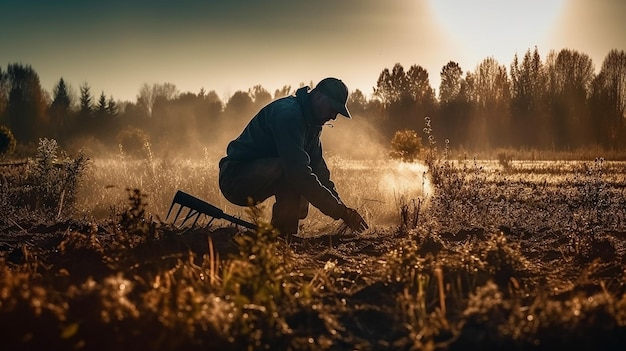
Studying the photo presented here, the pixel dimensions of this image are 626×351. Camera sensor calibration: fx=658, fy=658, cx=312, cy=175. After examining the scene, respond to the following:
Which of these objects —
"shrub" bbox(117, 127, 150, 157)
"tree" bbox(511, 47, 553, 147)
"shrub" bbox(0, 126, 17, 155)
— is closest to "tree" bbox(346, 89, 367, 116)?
"tree" bbox(511, 47, 553, 147)

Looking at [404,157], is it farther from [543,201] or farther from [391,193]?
[543,201]

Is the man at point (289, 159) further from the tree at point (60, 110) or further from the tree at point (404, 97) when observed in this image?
the tree at point (60, 110)

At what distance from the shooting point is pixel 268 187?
20.5ft

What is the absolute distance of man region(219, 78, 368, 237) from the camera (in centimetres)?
556

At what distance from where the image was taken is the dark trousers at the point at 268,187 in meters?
6.11

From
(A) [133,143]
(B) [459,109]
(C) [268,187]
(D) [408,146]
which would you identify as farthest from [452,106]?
(C) [268,187]

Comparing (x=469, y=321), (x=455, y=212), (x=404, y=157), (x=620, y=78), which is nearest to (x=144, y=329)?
(x=469, y=321)

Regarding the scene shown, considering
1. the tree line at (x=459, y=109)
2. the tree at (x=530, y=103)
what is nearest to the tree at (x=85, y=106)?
the tree line at (x=459, y=109)

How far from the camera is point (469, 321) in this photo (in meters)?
3.03

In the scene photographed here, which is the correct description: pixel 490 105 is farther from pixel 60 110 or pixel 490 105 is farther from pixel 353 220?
pixel 353 220

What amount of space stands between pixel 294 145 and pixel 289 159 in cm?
13

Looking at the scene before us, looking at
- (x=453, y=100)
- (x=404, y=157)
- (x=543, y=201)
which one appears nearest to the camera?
(x=543, y=201)

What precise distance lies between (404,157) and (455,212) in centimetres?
1438

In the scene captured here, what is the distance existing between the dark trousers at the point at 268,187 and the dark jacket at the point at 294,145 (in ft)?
0.39
